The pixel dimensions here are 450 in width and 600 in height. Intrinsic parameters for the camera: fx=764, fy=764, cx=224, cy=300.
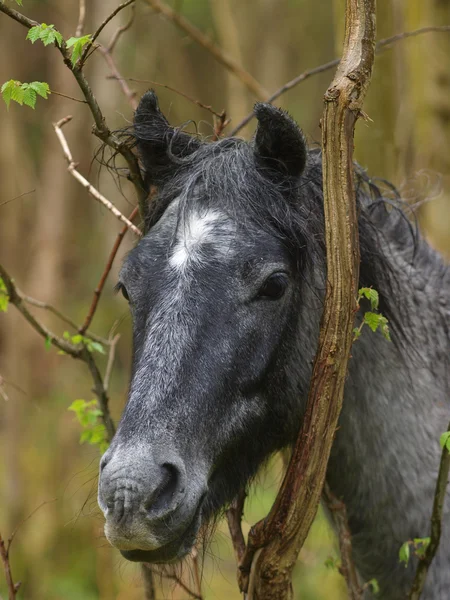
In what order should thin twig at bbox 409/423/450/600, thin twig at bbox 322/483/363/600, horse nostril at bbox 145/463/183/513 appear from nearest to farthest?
horse nostril at bbox 145/463/183/513 < thin twig at bbox 409/423/450/600 < thin twig at bbox 322/483/363/600

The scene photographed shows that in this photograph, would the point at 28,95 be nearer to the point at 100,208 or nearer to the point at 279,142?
the point at 279,142

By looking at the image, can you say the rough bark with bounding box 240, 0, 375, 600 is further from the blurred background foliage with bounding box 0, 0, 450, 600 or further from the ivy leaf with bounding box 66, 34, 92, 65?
the ivy leaf with bounding box 66, 34, 92, 65

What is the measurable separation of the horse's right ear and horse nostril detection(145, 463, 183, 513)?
5.29 ft

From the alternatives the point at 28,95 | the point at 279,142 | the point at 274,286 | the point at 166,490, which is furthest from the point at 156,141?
the point at 166,490

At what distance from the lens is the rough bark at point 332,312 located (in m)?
2.84

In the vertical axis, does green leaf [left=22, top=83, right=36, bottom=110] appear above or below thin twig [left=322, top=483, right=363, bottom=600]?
above

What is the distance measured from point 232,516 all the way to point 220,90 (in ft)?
72.6

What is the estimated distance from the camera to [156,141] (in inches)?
146

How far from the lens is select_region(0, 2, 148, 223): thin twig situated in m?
3.04

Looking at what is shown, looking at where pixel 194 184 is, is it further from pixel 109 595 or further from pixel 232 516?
pixel 109 595

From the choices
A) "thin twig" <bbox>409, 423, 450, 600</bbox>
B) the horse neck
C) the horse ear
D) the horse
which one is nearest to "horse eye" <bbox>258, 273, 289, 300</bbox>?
the horse

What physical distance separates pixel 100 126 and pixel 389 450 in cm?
209

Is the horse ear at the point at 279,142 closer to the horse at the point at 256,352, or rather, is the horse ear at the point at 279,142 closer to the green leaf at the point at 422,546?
the horse at the point at 256,352

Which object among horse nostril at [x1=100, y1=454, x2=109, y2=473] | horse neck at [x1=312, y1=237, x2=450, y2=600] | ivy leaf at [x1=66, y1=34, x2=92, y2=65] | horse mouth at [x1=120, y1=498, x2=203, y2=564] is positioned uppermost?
ivy leaf at [x1=66, y1=34, x2=92, y2=65]
